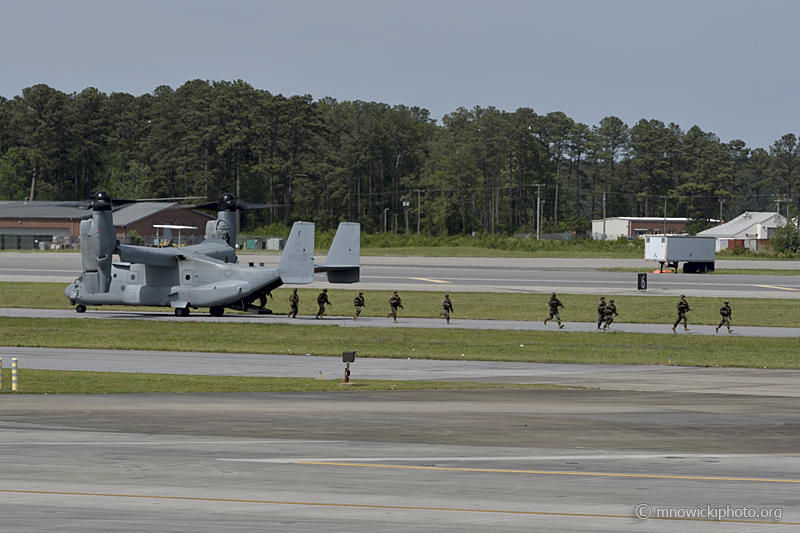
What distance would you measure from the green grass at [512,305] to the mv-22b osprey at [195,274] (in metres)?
4.53

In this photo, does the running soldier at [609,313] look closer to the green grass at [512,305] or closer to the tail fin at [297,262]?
the green grass at [512,305]

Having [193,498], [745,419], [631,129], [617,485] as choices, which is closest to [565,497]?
[617,485]

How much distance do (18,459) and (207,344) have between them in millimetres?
20152

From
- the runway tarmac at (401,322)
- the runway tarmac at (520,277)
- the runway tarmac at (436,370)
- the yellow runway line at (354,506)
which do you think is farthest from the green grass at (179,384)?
the runway tarmac at (520,277)

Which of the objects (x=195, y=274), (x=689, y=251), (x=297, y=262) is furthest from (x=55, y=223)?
(x=297, y=262)

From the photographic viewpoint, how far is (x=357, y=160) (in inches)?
6427

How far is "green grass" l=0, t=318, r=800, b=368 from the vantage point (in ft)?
97.8

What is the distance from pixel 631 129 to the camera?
184375 millimetres

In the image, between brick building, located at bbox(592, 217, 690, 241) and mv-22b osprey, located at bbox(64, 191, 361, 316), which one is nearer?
mv-22b osprey, located at bbox(64, 191, 361, 316)

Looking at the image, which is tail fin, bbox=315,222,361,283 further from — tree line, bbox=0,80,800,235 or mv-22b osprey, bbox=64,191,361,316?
tree line, bbox=0,80,800,235

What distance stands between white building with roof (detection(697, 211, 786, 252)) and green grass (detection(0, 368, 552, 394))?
118m

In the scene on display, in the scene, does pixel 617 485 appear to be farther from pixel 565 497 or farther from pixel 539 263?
pixel 539 263

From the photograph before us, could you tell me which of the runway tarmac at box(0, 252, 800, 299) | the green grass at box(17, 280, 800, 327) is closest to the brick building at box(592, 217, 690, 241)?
the runway tarmac at box(0, 252, 800, 299)

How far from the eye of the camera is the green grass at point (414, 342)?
29812 millimetres
